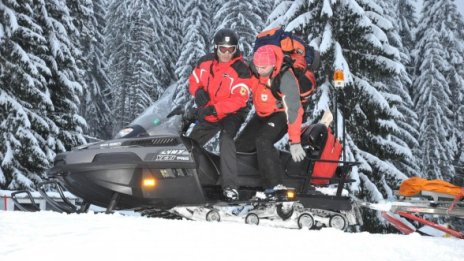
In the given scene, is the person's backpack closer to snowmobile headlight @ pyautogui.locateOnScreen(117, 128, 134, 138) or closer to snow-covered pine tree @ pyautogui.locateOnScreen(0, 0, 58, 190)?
snowmobile headlight @ pyautogui.locateOnScreen(117, 128, 134, 138)

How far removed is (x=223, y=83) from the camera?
6012 millimetres

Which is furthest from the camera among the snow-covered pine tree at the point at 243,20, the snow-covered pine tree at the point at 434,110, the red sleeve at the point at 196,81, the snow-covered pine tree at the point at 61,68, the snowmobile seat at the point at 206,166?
the snow-covered pine tree at the point at 434,110

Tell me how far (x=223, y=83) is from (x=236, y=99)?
0.86 ft

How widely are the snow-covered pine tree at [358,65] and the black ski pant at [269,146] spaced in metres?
6.50

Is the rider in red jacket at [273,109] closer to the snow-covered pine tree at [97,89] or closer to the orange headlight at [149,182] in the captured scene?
the orange headlight at [149,182]

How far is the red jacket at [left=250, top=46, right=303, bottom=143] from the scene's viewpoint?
5.63 metres

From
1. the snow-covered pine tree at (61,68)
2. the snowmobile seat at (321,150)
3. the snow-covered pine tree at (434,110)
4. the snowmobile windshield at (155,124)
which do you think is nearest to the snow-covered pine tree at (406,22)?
the snow-covered pine tree at (434,110)

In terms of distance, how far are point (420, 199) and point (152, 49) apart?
28.0 m

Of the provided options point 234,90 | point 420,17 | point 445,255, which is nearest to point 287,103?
point 234,90

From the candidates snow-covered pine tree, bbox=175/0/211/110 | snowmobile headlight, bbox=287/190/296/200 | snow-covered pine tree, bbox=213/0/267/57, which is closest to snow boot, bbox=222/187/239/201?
snowmobile headlight, bbox=287/190/296/200

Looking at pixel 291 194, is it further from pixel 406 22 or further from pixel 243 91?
pixel 406 22

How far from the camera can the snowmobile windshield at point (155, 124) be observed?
19.4 feet

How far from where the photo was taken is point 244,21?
22.3 metres

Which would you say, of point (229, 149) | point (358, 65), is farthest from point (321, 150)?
point (358, 65)
